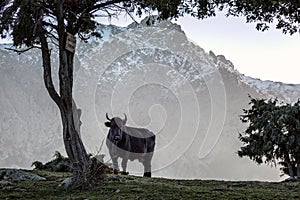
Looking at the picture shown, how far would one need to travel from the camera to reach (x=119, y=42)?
117 metres

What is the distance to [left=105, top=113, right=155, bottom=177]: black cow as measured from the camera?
16844mm

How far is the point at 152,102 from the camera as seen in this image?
100 meters

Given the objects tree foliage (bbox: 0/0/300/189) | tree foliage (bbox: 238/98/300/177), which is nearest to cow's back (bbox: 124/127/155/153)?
tree foliage (bbox: 238/98/300/177)

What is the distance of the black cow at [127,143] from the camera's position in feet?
55.3

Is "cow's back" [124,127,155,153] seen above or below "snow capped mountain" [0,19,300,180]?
below

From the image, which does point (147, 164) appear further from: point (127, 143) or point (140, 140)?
point (127, 143)

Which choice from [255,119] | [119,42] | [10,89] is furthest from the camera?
[119,42]

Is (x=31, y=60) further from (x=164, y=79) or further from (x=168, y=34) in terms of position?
(x=168, y=34)

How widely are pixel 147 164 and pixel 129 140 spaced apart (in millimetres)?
2182

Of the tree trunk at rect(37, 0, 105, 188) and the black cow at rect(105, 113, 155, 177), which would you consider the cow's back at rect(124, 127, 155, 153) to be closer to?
the black cow at rect(105, 113, 155, 177)

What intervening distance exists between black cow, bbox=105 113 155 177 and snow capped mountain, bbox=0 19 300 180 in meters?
48.8

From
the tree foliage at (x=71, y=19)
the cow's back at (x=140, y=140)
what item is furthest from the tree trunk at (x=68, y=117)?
the cow's back at (x=140, y=140)

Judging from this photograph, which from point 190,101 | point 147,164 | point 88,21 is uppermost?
point 190,101

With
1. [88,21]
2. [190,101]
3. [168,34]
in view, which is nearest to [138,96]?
[190,101]
